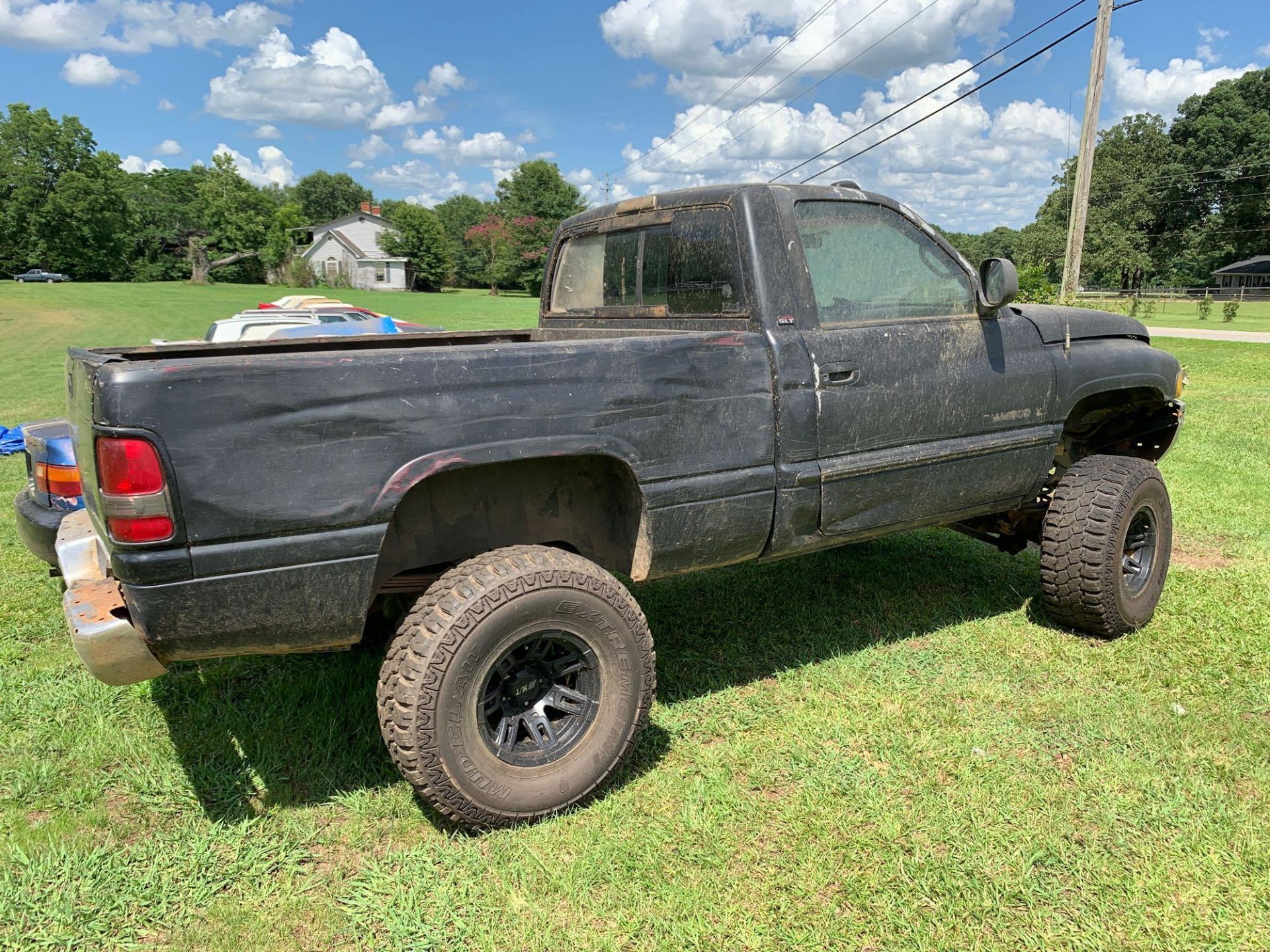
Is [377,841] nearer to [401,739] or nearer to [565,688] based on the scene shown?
[401,739]

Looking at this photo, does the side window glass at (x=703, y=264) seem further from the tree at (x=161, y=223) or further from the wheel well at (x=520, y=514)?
the tree at (x=161, y=223)

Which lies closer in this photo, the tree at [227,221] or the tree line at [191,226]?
the tree line at [191,226]

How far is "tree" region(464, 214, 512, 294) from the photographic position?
2633 inches

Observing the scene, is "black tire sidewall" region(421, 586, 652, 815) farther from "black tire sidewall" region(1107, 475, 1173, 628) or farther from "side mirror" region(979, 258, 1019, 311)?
"black tire sidewall" region(1107, 475, 1173, 628)

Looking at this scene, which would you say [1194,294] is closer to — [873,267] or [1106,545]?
[1106,545]

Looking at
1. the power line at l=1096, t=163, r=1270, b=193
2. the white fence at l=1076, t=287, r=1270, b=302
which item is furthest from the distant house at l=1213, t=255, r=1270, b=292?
the power line at l=1096, t=163, r=1270, b=193

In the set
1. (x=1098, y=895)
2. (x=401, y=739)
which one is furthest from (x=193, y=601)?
(x=1098, y=895)

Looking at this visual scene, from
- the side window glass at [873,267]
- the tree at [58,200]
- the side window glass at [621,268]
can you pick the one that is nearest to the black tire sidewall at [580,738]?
the side window glass at [873,267]

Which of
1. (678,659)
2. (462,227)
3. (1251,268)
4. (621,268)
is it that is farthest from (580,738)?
(462,227)

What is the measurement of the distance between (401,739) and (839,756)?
61.2 inches

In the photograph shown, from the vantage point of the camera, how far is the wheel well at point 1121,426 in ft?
14.3

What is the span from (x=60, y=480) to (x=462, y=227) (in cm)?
10306

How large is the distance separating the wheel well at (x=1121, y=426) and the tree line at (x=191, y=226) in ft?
202

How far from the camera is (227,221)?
71688 millimetres
